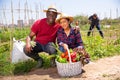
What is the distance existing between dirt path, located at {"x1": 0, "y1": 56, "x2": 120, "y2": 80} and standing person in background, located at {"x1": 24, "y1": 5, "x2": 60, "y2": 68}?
0.36 meters

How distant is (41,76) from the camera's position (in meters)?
4.50

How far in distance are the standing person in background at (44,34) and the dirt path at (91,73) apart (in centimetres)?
36

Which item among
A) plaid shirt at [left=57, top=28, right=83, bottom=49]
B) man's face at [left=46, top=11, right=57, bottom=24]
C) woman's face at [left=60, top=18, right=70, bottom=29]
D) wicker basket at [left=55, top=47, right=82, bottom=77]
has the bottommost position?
wicker basket at [left=55, top=47, right=82, bottom=77]

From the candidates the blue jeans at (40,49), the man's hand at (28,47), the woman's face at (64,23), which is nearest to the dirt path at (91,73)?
the blue jeans at (40,49)

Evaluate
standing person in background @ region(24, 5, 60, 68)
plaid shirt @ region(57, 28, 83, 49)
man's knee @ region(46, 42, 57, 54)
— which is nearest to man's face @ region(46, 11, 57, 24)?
standing person in background @ region(24, 5, 60, 68)

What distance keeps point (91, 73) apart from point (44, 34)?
1190 mm

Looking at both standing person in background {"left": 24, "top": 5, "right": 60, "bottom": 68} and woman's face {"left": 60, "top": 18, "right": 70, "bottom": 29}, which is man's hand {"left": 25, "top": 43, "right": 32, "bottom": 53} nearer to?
standing person in background {"left": 24, "top": 5, "right": 60, "bottom": 68}

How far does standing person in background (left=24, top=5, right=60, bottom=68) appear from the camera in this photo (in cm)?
480

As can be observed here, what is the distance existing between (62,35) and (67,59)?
51 cm

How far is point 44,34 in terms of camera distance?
4992 mm

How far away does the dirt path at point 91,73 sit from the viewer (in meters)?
4.18

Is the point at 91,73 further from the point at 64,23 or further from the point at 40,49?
the point at 40,49

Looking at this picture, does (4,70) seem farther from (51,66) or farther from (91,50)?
(91,50)

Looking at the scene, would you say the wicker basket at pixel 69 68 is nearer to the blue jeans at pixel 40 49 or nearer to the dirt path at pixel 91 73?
the dirt path at pixel 91 73
